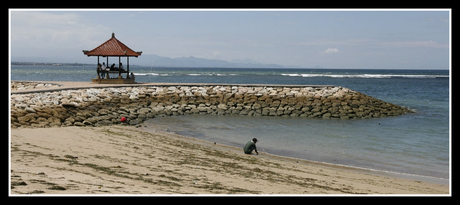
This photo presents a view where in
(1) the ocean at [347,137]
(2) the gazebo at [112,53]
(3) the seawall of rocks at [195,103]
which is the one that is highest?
(2) the gazebo at [112,53]

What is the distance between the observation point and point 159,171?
25.5 ft

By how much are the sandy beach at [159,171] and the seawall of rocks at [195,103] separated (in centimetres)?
490

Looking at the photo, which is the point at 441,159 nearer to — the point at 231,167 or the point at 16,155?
the point at 231,167

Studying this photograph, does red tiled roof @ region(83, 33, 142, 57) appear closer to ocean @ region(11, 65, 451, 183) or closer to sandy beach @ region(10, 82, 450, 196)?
ocean @ region(11, 65, 451, 183)

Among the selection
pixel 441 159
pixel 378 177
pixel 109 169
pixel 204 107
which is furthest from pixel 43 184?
pixel 204 107

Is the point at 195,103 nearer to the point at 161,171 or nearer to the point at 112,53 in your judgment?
the point at 112,53

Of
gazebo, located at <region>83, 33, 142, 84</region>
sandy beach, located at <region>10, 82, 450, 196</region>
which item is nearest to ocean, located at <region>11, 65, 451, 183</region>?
sandy beach, located at <region>10, 82, 450, 196</region>

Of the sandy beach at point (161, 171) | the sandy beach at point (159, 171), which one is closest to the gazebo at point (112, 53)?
the sandy beach at point (161, 171)

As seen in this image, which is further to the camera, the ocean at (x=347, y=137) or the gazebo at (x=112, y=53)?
the gazebo at (x=112, y=53)

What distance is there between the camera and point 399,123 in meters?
19.9

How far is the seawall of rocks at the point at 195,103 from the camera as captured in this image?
16.8 meters

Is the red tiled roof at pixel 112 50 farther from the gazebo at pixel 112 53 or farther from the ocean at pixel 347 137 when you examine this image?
the ocean at pixel 347 137

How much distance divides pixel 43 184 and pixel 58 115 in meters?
11.1

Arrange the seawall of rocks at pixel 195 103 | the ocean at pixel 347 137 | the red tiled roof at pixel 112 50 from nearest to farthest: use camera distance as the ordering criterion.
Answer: the ocean at pixel 347 137
the seawall of rocks at pixel 195 103
the red tiled roof at pixel 112 50
